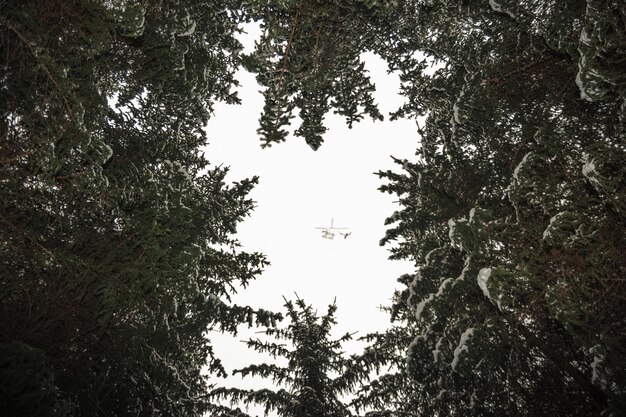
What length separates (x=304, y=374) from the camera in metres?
10.0

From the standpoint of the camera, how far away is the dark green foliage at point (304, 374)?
29.6ft

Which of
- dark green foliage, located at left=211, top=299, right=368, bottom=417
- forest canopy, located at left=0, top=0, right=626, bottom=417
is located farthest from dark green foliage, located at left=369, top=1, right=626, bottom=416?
dark green foliage, located at left=211, top=299, right=368, bottom=417

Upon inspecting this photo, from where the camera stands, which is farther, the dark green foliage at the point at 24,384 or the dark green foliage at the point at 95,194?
the dark green foliage at the point at 95,194

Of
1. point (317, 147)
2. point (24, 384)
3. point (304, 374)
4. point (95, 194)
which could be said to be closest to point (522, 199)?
point (317, 147)

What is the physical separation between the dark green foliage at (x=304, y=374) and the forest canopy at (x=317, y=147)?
3.15m

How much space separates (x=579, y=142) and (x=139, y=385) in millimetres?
6458

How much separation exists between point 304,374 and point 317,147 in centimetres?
794

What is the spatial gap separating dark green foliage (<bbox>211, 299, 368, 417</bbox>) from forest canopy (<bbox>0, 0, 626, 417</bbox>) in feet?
10.3

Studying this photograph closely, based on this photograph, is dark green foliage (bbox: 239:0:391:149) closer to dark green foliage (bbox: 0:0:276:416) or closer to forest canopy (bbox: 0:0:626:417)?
forest canopy (bbox: 0:0:626:417)

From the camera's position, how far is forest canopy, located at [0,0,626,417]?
2.80 meters

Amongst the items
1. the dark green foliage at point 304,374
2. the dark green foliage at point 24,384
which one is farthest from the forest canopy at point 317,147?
the dark green foliage at point 304,374

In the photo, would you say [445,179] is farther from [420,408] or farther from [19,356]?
[420,408]

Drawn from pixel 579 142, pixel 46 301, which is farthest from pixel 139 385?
pixel 579 142

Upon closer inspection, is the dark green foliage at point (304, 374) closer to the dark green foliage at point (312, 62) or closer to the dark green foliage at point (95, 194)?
the dark green foliage at point (95, 194)
